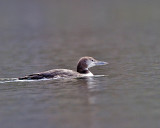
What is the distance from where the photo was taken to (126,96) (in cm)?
1575

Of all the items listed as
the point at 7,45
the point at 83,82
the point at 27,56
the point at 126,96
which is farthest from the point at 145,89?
the point at 7,45

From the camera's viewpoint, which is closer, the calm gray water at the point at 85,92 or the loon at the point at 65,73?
the calm gray water at the point at 85,92

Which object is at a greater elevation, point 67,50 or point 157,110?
point 67,50

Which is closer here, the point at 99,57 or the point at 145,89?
the point at 145,89

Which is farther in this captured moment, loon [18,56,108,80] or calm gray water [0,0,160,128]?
loon [18,56,108,80]

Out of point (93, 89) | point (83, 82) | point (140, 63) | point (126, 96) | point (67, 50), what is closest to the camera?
point (126, 96)

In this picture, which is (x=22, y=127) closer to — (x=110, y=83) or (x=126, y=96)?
(x=126, y=96)

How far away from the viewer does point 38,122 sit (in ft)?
43.5

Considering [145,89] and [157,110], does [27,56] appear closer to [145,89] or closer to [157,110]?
[145,89]

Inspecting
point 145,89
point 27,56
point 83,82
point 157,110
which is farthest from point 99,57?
point 157,110

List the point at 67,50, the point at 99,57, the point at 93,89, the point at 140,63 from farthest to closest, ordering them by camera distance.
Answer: the point at 67,50 → the point at 99,57 → the point at 140,63 → the point at 93,89

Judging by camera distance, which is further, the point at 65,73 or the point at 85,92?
the point at 65,73

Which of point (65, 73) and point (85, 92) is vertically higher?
point (65, 73)

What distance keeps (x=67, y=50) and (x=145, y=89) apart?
13.3m
